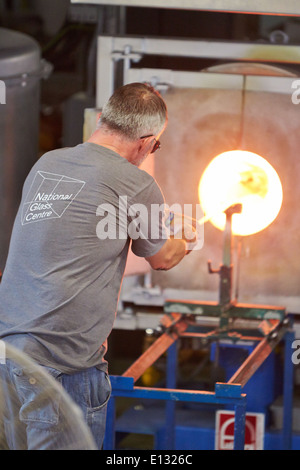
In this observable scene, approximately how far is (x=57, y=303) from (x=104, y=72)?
135cm

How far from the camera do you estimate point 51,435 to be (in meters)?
1.94

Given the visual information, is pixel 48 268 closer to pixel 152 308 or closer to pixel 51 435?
pixel 51 435

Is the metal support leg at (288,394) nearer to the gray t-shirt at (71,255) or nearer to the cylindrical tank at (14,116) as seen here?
the gray t-shirt at (71,255)

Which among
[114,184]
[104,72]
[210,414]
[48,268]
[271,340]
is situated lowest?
[210,414]

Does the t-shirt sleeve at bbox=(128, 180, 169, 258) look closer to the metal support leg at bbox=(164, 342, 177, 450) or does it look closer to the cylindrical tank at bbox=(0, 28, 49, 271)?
the metal support leg at bbox=(164, 342, 177, 450)

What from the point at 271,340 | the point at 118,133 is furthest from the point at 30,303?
the point at 271,340

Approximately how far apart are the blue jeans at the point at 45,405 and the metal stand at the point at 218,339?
0.31m

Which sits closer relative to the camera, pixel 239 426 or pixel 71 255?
pixel 71 255

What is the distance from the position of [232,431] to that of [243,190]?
91 centimetres

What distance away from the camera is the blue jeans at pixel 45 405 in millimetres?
1913

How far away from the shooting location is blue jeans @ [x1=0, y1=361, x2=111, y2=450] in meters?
1.91

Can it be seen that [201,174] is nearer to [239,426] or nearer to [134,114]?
[134,114]

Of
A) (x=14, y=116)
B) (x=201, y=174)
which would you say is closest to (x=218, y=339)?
(x=201, y=174)

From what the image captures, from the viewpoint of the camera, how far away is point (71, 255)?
2.04m
